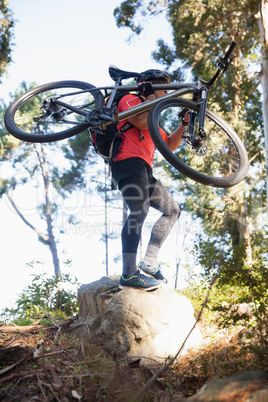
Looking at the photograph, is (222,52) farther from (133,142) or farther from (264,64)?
(133,142)

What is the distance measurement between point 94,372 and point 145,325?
0.93m

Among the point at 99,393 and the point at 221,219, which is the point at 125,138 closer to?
the point at 99,393

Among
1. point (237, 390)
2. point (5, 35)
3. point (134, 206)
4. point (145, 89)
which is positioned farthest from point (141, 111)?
point (5, 35)

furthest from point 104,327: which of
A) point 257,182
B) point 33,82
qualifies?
point 33,82

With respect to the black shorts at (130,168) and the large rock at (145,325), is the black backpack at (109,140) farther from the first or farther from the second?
the large rock at (145,325)

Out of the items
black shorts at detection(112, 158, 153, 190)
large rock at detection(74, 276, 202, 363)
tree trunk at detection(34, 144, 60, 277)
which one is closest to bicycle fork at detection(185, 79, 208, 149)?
black shorts at detection(112, 158, 153, 190)

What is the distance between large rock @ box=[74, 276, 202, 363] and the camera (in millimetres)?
3268

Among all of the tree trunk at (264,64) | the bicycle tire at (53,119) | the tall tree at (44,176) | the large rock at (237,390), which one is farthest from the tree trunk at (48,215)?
the large rock at (237,390)

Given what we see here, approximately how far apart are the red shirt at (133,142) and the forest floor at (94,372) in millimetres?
1751

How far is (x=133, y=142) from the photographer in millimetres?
3646

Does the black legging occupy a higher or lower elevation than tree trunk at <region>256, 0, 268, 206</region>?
lower

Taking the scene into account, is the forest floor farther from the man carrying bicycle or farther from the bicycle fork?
the bicycle fork

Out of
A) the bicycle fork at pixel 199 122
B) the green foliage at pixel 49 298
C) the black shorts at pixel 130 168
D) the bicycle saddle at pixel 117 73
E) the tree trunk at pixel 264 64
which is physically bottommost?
the green foliage at pixel 49 298

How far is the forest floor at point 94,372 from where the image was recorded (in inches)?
85.6
